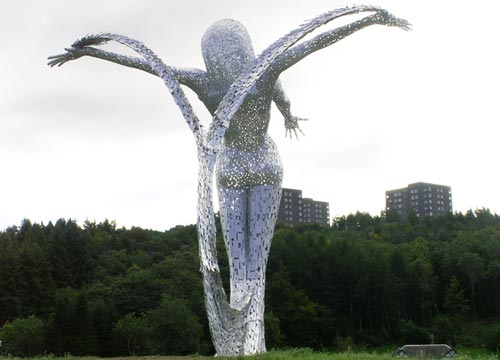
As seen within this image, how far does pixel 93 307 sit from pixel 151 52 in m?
19.5

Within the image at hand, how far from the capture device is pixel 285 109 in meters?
15.7

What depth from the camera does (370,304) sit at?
129 feet

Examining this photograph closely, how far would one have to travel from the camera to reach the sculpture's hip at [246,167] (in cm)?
1407

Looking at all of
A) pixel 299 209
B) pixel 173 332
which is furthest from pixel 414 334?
pixel 299 209

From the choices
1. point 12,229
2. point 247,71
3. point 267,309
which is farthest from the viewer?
point 12,229

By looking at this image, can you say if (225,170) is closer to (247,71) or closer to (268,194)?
(268,194)

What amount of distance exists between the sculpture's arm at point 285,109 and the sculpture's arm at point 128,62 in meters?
1.58

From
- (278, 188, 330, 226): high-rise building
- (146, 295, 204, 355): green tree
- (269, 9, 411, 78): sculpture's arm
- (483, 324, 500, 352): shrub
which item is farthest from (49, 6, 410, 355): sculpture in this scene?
(278, 188, 330, 226): high-rise building

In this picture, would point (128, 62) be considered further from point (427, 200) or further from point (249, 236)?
point (427, 200)

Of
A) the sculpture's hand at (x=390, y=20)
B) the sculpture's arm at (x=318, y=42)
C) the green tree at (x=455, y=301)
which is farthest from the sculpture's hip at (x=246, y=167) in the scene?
the green tree at (x=455, y=301)

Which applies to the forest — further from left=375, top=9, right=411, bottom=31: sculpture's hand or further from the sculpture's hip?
left=375, top=9, right=411, bottom=31: sculpture's hand

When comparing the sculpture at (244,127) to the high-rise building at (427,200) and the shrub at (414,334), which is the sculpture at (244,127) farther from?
the high-rise building at (427,200)

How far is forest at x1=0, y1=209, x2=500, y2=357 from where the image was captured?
29.3 m

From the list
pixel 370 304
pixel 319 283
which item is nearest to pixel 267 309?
pixel 319 283
